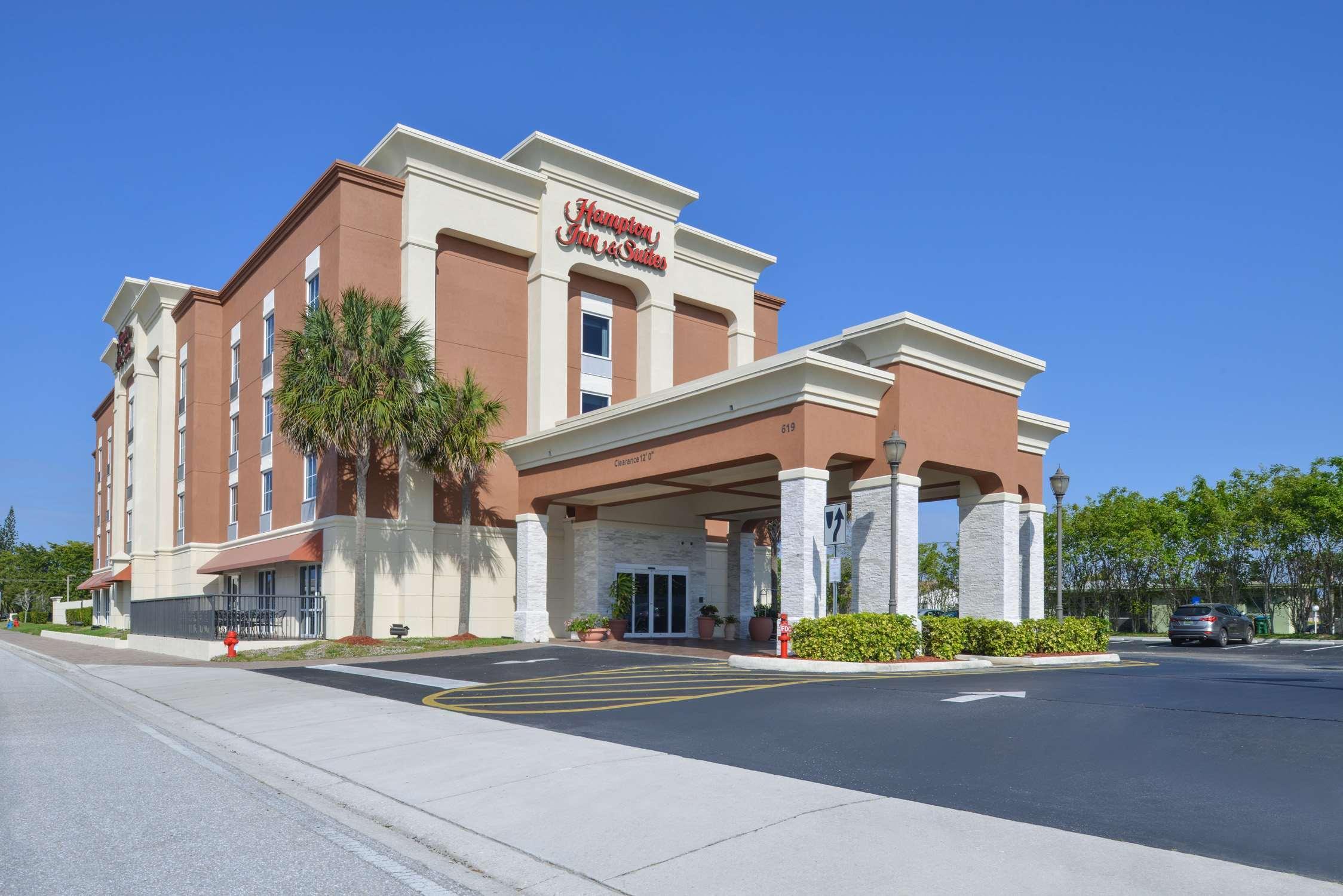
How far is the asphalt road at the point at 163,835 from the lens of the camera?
639 centimetres

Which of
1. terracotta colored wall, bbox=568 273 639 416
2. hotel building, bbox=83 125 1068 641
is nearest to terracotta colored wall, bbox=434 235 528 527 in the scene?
hotel building, bbox=83 125 1068 641

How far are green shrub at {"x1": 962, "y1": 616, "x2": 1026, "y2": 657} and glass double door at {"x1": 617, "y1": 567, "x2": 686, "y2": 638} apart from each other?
42.7 feet

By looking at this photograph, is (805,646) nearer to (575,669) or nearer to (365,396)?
(575,669)

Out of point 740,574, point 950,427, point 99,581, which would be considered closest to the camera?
point 950,427

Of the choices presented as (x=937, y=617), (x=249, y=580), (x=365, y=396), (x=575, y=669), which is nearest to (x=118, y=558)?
(x=249, y=580)

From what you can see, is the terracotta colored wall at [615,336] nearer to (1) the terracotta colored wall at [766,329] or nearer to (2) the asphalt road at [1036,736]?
(1) the terracotta colored wall at [766,329]

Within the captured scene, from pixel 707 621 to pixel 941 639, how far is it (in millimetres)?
13575

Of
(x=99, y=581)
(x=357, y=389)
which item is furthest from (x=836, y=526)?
(x=99, y=581)

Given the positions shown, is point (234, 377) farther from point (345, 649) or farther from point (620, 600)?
point (620, 600)

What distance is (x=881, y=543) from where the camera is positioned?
918 inches

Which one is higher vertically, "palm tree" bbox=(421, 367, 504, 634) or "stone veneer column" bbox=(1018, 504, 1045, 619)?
"palm tree" bbox=(421, 367, 504, 634)

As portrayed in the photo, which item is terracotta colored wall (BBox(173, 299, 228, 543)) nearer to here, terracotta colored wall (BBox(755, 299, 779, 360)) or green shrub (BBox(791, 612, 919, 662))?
terracotta colored wall (BBox(755, 299, 779, 360))

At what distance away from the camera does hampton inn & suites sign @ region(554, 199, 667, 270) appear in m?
36.2

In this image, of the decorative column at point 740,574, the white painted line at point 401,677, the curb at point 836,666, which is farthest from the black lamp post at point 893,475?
the decorative column at point 740,574
